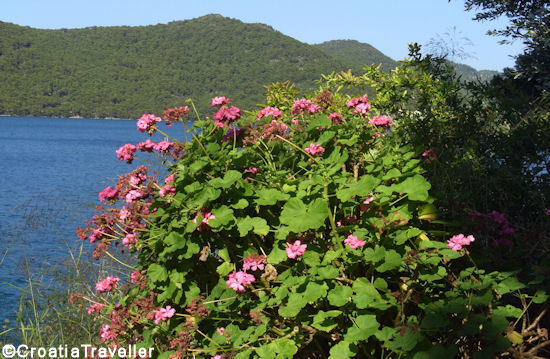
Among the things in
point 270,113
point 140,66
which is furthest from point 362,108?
point 140,66

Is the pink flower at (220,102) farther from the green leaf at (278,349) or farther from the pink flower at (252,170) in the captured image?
the green leaf at (278,349)

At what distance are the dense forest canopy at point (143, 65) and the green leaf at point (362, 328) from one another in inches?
3770

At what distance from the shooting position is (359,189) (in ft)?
7.01

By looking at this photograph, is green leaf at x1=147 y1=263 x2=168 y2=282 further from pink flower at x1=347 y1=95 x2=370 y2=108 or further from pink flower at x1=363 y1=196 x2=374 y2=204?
pink flower at x1=347 y1=95 x2=370 y2=108

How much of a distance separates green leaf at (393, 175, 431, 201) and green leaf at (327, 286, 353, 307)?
482 mm

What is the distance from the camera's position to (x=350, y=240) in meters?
2.12

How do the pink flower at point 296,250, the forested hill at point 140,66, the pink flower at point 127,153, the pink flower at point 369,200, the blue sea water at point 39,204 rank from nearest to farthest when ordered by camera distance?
1. the pink flower at point 296,250
2. the pink flower at point 369,200
3. the pink flower at point 127,153
4. the blue sea water at point 39,204
5. the forested hill at point 140,66

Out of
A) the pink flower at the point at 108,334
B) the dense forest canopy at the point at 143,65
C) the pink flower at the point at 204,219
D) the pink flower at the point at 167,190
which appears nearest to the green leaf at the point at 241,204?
the pink flower at the point at 204,219

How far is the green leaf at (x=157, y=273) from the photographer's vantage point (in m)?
2.33

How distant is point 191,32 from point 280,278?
14871 centimetres

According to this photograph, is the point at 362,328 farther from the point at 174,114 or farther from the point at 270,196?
the point at 174,114

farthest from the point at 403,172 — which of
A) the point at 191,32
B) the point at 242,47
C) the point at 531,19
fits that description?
the point at 191,32

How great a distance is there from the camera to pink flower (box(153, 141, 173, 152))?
8.95 feet

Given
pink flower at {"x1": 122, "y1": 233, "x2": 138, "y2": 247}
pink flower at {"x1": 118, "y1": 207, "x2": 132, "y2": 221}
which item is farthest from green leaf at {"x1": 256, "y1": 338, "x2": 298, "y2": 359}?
pink flower at {"x1": 118, "y1": 207, "x2": 132, "y2": 221}
